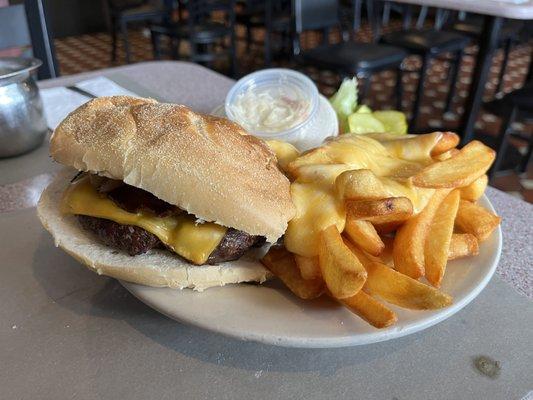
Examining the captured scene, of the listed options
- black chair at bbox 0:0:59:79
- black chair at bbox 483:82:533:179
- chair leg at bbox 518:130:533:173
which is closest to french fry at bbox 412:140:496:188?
black chair at bbox 0:0:59:79

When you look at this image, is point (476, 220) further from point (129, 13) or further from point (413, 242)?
point (129, 13)

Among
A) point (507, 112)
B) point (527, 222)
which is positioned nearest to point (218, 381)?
point (527, 222)

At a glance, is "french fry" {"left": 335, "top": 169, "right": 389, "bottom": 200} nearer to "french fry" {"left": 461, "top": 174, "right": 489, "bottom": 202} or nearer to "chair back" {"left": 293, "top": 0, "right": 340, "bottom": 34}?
"french fry" {"left": 461, "top": 174, "right": 489, "bottom": 202}

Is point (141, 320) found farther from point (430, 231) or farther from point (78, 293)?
point (430, 231)

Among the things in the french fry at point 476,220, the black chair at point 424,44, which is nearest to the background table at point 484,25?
the black chair at point 424,44

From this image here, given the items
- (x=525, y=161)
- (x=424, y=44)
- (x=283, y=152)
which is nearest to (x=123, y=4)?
(x=424, y=44)
